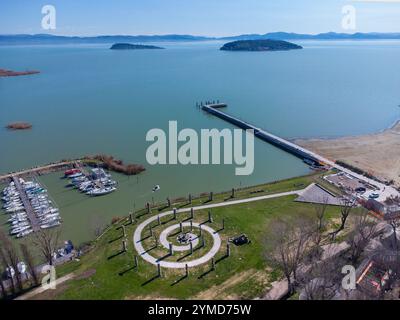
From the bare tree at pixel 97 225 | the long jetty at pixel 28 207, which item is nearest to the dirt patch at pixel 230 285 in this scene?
the bare tree at pixel 97 225

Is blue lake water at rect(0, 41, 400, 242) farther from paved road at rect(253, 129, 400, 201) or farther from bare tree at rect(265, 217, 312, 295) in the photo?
bare tree at rect(265, 217, 312, 295)

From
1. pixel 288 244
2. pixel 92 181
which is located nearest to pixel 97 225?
pixel 92 181

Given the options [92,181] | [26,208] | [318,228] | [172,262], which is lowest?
[172,262]

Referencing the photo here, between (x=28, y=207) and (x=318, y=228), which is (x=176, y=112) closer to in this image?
(x=28, y=207)

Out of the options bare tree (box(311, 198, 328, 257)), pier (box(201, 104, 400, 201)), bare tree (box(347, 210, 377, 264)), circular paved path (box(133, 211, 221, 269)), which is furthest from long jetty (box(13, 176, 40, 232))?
pier (box(201, 104, 400, 201))

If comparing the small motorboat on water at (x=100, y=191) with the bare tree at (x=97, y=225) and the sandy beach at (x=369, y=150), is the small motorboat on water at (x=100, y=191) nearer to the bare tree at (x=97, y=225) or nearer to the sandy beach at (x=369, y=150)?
the bare tree at (x=97, y=225)
